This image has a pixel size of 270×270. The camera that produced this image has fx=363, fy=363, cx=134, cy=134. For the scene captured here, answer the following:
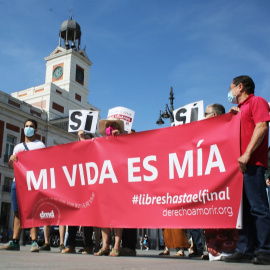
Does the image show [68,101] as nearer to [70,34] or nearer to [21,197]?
[70,34]

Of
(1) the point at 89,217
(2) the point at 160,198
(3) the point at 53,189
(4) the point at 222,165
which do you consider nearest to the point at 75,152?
(3) the point at 53,189

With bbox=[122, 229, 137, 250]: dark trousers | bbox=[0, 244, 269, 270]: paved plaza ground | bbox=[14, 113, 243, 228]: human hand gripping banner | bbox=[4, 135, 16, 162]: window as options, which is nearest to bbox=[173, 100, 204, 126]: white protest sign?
bbox=[14, 113, 243, 228]: human hand gripping banner

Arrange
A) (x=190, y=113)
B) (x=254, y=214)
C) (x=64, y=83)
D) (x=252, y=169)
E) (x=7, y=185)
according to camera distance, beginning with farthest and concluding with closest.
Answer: (x=64, y=83)
(x=7, y=185)
(x=190, y=113)
(x=252, y=169)
(x=254, y=214)

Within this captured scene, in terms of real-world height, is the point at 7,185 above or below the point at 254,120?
above

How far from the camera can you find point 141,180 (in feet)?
14.7

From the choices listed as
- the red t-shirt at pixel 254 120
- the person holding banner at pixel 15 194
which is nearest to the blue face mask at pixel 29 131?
the person holding banner at pixel 15 194

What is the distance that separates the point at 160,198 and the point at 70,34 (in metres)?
51.4

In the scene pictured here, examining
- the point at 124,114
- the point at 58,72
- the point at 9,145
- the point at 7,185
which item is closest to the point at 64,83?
the point at 58,72

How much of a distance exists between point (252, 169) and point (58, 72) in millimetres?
46535

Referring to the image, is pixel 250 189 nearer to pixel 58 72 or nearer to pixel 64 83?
Result: pixel 64 83

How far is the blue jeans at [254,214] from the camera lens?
3373mm

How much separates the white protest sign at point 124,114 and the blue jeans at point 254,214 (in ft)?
10.8

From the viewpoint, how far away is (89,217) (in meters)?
4.77

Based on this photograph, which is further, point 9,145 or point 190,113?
point 9,145
